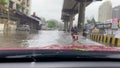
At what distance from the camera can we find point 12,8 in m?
72.4

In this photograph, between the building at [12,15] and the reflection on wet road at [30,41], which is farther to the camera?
the building at [12,15]

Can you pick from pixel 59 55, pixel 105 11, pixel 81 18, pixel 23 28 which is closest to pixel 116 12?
pixel 105 11

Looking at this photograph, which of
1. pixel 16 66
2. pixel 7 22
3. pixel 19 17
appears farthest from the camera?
pixel 19 17

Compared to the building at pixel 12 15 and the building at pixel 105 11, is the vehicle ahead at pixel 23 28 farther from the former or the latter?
the building at pixel 105 11

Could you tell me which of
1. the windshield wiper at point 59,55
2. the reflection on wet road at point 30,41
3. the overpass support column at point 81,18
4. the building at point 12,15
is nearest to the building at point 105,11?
the building at point 12,15

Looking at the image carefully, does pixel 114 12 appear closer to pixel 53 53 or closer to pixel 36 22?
pixel 36 22

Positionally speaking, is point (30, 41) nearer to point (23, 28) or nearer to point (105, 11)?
point (23, 28)

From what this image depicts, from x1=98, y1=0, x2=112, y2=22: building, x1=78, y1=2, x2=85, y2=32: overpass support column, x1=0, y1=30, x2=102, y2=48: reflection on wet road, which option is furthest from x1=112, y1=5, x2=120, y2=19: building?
x1=0, y1=30, x2=102, y2=48: reflection on wet road

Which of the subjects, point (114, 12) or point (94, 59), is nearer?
point (94, 59)

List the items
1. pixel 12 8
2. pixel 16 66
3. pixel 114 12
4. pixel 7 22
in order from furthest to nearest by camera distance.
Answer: pixel 114 12 → pixel 12 8 → pixel 7 22 → pixel 16 66

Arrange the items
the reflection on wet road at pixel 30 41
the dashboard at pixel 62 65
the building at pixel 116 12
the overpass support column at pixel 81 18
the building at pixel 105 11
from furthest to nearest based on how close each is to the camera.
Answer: the building at pixel 105 11, the building at pixel 116 12, the overpass support column at pixel 81 18, the reflection on wet road at pixel 30 41, the dashboard at pixel 62 65

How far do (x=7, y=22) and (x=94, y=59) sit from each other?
203 feet

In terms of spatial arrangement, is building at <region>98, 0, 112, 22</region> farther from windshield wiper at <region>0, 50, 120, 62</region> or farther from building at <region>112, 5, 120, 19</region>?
windshield wiper at <region>0, 50, 120, 62</region>

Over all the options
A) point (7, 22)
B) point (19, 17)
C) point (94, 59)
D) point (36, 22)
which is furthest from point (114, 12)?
point (94, 59)
